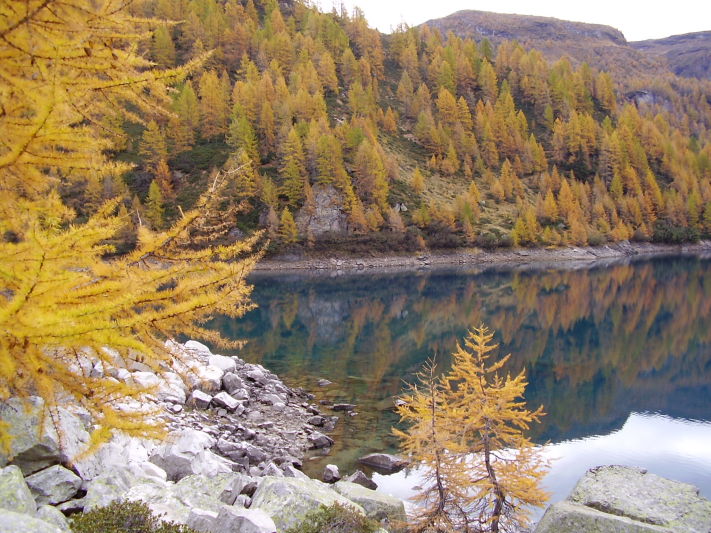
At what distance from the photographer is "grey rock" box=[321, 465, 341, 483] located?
13.8m

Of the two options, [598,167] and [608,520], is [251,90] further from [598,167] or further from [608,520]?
[608,520]

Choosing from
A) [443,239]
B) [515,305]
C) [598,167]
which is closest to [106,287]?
[515,305]

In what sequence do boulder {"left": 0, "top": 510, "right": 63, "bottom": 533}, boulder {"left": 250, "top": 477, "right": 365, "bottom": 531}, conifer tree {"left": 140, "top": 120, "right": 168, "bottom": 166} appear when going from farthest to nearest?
conifer tree {"left": 140, "top": 120, "right": 168, "bottom": 166}, boulder {"left": 250, "top": 477, "right": 365, "bottom": 531}, boulder {"left": 0, "top": 510, "right": 63, "bottom": 533}

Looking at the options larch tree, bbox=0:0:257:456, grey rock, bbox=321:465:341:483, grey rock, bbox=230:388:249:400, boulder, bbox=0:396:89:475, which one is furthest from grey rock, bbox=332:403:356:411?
larch tree, bbox=0:0:257:456

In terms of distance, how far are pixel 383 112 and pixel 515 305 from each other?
93735 mm

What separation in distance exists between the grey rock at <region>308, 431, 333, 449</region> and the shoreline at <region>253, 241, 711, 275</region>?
2420 inches

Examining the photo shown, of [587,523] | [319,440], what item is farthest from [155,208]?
[587,523]

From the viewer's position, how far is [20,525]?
430 cm

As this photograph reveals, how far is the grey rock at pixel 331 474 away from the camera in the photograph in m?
13.8

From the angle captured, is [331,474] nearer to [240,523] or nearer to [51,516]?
[240,523]

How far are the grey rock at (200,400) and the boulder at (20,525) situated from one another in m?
13.0

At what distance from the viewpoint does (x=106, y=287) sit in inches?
130

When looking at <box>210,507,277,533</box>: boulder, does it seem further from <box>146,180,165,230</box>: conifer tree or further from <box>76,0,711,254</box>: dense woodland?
<box>146,180,165,230</box>: conifer tree

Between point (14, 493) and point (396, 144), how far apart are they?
11656 centimetres
